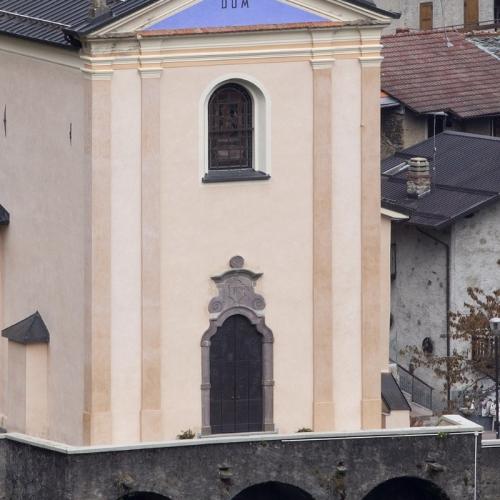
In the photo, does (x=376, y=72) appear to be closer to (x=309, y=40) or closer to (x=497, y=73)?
(x=309, y=40)

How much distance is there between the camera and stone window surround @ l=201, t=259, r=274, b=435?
68.9 meters

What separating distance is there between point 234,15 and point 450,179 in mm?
14487

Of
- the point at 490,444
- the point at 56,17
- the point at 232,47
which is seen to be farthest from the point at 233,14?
the point at 490,444

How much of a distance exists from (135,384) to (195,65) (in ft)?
21.2

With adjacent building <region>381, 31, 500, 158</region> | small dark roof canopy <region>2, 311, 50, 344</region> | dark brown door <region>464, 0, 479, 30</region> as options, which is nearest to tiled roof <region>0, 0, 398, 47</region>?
small dark roof canopy <region>2, 311, 50, 344</region>

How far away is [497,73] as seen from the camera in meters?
94.7

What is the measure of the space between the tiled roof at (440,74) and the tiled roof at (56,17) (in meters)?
21.5

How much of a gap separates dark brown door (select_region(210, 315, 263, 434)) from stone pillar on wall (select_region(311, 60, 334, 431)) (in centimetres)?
120

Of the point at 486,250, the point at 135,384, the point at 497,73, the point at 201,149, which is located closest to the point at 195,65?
the point at 201,149

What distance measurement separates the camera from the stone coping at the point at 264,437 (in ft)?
222

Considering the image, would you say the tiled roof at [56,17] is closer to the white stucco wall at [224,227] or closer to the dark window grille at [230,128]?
the white stucco wall at [224,227]

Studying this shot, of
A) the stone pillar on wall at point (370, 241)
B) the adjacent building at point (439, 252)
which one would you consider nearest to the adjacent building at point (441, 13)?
the adjacent building at point (439, 252)

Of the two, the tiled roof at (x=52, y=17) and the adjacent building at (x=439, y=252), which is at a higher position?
the tiled roof at (x=52, y=17)

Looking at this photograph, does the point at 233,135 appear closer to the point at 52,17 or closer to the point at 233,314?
the point at 233,314
